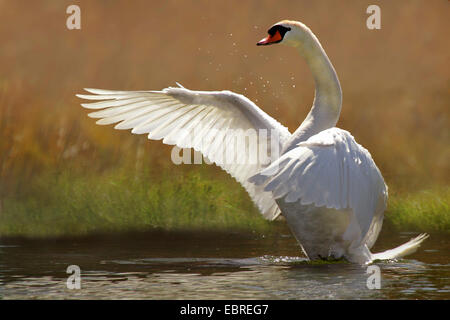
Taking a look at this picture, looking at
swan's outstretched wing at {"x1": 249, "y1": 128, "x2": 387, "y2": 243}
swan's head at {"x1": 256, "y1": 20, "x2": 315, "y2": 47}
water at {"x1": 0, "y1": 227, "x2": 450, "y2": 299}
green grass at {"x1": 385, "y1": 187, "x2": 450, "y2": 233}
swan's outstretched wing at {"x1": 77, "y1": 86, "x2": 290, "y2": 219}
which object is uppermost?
swan's head at {"x1": 256, "y1": 20, "x2": 315, "y2": 47}

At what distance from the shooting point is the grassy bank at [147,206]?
434 inches

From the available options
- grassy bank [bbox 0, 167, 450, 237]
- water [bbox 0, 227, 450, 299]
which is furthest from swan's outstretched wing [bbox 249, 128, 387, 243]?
grassy bank [bbox 0, 167, 450, 237]

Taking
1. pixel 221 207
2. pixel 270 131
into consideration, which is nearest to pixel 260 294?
pixel 270 131

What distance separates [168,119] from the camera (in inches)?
364

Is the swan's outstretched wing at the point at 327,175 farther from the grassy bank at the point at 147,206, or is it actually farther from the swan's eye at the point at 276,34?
the grassy bank at the point at 147,206

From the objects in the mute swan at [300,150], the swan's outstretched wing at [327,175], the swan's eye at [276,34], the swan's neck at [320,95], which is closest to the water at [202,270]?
the mute swan at [300,150]

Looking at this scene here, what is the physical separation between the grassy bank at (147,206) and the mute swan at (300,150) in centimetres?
178

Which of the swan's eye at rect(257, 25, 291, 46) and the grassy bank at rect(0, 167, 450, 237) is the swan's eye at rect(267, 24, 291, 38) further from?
the grassy bank at rect(0, 167, 450, 237)

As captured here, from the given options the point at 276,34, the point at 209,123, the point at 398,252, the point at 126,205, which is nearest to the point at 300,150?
the point at 276,34

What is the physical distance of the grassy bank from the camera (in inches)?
434

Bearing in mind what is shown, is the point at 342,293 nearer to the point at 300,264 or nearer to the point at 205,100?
the point at 300,264

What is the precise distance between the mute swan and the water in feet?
1.02

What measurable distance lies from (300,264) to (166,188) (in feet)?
11.4

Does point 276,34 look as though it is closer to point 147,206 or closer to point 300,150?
point 300,150
